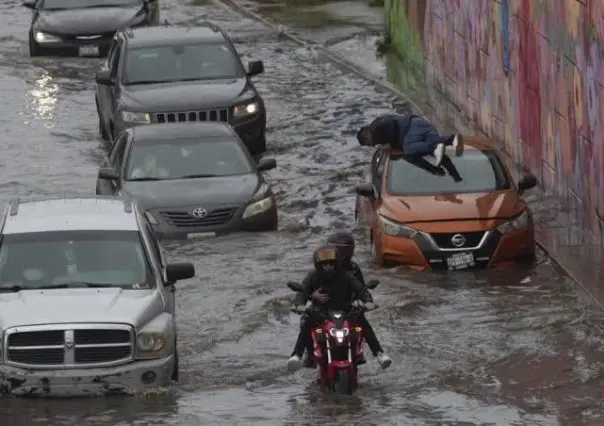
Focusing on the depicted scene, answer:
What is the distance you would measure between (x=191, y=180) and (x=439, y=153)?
3.37 metres

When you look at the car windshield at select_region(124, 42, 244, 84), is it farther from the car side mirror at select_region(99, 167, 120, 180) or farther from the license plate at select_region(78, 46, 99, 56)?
the license plate at select_region(78, 46, 99, 56)

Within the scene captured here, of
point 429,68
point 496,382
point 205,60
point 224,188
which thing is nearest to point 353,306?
point 496,382

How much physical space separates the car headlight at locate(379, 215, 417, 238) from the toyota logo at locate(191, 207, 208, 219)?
2591mm

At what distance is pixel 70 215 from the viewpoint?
1823 centimetres

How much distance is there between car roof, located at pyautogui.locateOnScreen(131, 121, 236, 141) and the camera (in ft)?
87.9

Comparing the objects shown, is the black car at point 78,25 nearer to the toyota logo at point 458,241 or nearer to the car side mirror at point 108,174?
the car side mirror at point 108,174

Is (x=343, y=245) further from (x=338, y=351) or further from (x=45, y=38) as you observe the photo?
(x=45, y=38)

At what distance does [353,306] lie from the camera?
57.3ft

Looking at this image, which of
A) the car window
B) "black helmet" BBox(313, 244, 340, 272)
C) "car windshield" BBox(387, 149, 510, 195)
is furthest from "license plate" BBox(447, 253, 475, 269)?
"black helmet" BBox(313, 244, 340, 272)

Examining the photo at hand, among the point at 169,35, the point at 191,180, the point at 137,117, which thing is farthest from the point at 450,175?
the point at 169,35

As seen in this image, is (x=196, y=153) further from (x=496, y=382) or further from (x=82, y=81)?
(x=82, y=81)

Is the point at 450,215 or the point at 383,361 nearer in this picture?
the point at 383,361

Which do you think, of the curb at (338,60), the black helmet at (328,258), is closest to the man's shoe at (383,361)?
the black helmet at (328,258)

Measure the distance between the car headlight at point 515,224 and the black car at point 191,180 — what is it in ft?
11.3
